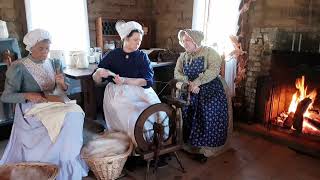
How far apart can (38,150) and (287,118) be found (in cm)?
265

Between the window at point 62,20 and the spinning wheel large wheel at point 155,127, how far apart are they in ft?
6.20

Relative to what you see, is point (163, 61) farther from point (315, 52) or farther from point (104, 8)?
point (315, 52)

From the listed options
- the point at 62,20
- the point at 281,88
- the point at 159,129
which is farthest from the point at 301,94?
the point at 62,20

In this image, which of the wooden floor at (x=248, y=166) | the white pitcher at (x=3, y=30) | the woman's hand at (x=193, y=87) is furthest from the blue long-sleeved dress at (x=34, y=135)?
the white pitcher at (x=3, y=30)

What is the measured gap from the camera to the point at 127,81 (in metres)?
2.57

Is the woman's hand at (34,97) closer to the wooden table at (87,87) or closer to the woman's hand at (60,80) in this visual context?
the woman's hand at (60,80)

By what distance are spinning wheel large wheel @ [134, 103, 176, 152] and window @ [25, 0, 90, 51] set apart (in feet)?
6.20

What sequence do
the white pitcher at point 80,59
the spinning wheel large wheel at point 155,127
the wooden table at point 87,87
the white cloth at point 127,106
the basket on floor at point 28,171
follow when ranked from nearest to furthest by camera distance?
the basket on floor at point 28,171
the spinning wheel large wheel at point 155,127
the white cloth at point 127,106
the wooden table at point 87,87
the white pitcher at point 80,59

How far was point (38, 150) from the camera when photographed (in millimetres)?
2072

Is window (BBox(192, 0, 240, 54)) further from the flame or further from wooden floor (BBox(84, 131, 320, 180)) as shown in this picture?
wooden floor (BBox(84, 131, 320, 180))

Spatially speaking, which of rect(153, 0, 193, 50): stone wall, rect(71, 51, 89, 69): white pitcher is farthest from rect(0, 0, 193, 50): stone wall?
rect(71, 51, 89, 69): white pitcher

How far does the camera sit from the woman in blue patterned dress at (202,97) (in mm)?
2699

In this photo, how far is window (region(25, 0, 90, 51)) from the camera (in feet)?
11.2

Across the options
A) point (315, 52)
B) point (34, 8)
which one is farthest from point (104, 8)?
point (315, 52)
